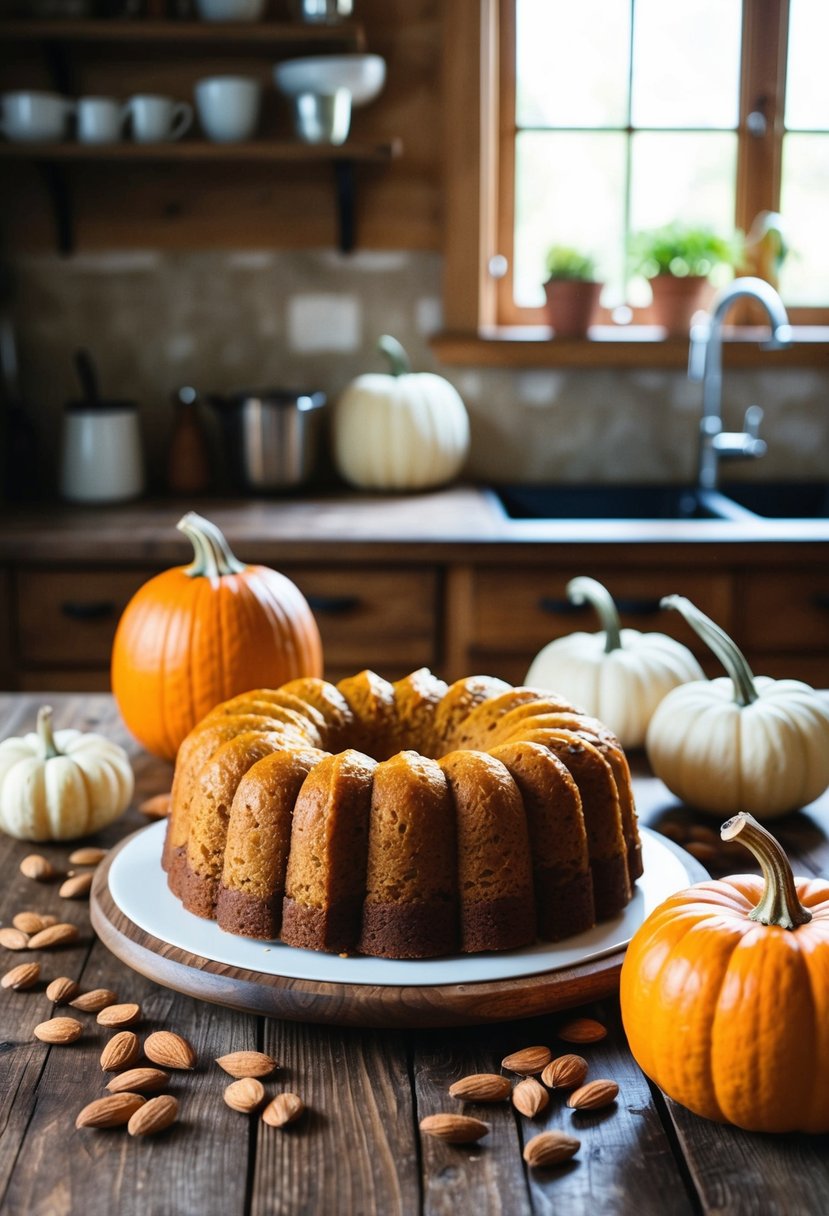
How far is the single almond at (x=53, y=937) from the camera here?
1061mm

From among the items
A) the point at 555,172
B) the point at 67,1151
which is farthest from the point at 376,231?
the point at 67,1151

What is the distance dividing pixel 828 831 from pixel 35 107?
2.40 metres

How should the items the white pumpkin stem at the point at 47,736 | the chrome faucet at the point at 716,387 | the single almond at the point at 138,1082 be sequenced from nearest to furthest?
the single almond at the point at 138,1082, the white pumpkin stem at the point at 47,736, the chrome faucet at the point at 716,387

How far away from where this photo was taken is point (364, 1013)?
0.90 meters

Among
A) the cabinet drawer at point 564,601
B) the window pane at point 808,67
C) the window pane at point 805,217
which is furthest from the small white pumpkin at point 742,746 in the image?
the window pane at point 808,67

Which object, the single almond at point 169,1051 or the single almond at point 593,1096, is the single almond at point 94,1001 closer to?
the single almond at point 169,1051

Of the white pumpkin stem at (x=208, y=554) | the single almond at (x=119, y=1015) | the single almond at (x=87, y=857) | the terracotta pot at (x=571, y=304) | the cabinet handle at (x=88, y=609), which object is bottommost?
the cabinet handle at (x=88, y=609)

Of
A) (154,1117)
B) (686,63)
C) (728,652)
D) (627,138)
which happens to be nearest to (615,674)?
(728,652)

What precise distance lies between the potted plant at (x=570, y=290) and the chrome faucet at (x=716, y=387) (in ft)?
0.88

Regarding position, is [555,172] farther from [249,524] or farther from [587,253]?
[249,524]

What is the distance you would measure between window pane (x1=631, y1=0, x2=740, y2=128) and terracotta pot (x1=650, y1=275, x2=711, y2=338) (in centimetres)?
41

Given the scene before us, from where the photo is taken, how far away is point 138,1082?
Answer: 85 centimetres

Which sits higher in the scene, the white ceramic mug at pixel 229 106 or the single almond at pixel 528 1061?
the white ceramic mug at pixel 229 106

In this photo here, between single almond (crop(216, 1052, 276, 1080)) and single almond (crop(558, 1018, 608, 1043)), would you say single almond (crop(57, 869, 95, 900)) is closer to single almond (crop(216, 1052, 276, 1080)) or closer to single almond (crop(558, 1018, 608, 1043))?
single almond (crop(216, 1052, 276, 1080))
